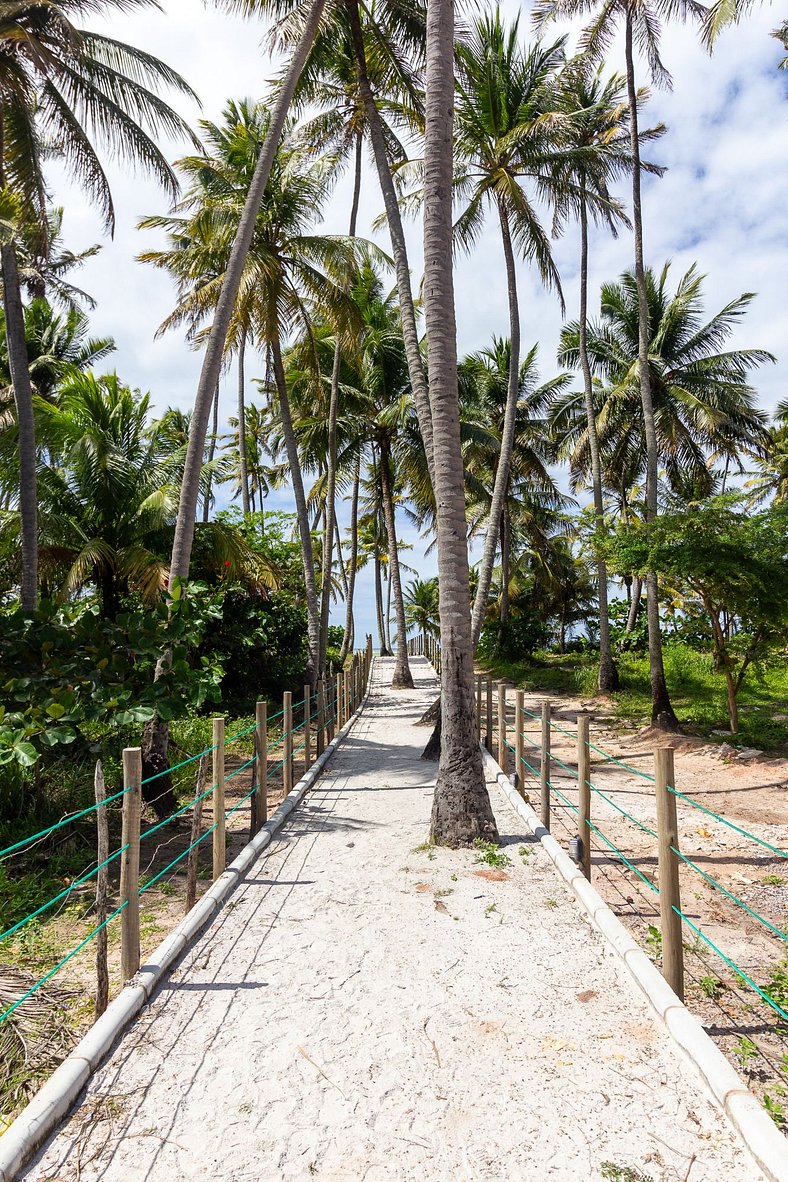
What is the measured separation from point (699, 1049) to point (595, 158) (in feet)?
49.6

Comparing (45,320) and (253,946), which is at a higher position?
(45,320)

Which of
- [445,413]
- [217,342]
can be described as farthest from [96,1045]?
[217,342]

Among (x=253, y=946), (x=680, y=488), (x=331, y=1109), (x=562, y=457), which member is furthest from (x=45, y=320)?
(x=331, y=1109)

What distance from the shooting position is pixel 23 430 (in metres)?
10.3

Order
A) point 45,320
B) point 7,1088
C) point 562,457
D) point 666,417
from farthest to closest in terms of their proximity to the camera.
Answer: point 562,457, point 45,320, point 666,417, point 7,1088

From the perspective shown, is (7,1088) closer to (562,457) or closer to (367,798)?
(367,798)

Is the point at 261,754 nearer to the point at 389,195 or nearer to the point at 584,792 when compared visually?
the point at 584,792

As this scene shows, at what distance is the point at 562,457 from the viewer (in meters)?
25.8

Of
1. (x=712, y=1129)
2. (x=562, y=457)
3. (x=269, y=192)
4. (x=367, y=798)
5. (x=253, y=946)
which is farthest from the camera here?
(x=562, y=457)

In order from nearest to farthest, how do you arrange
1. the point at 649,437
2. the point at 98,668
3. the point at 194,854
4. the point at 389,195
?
the point at 194,854 → the point at 98,668 → the point at 389,195 → the point at 649,437

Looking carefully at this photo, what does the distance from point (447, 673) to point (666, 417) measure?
17.9 m

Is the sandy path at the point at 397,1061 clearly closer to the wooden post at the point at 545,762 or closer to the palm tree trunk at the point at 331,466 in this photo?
the wooden post at the point at 545,762

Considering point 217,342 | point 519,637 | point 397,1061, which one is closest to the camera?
point 397,1061

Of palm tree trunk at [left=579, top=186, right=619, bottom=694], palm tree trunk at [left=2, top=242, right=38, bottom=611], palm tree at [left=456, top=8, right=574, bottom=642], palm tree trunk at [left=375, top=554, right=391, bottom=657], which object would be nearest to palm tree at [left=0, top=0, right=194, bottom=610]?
palm tree trunk at [left=2, top=242, right=38, bottom=611]
